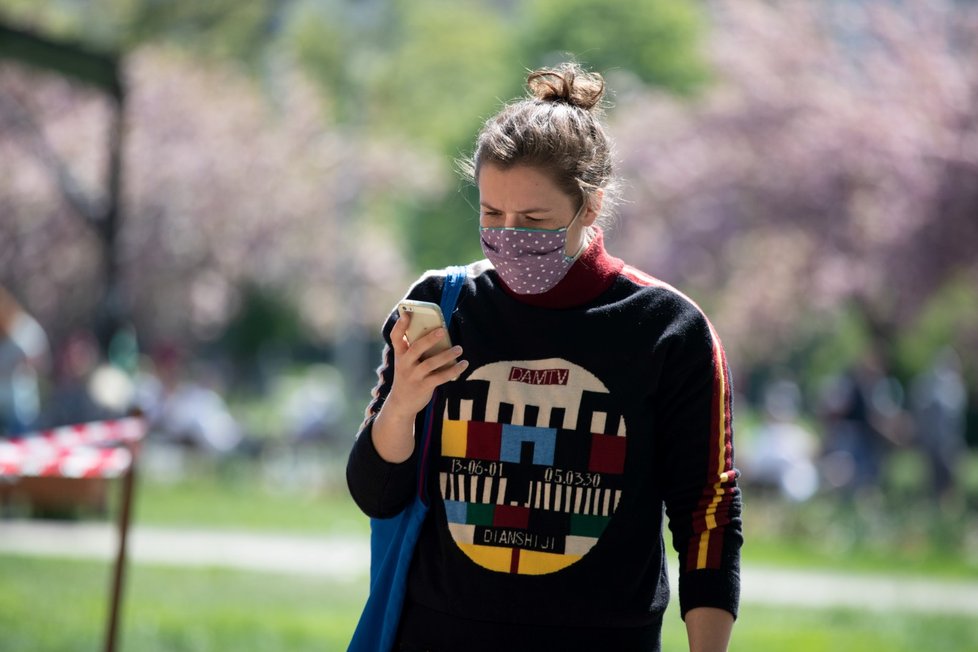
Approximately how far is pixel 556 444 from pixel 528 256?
332 mm

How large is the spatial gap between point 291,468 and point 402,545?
1534 centimetres

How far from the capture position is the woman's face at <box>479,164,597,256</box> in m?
2.47

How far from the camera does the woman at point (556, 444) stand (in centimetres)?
243

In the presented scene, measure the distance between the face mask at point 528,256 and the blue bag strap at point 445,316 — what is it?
0.10 metres

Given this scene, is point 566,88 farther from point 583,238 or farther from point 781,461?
point 781,461

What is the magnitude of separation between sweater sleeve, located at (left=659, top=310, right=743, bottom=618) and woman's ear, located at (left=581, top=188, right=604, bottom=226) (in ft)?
0.81

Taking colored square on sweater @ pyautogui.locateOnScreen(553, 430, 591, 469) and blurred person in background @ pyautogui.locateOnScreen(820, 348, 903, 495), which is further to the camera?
blurred person in background @ pyautogui.locateOnScreen(820, 348, 903, 495)

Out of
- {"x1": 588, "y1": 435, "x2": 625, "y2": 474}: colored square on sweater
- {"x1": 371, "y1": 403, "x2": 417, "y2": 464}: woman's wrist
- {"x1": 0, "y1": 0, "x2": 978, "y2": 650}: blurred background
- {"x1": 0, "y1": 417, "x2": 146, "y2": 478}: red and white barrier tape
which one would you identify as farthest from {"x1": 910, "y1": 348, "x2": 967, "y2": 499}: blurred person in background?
{"x1": 371, "y1": 403, "x2": 417, "y2": 464}: woman's wrist

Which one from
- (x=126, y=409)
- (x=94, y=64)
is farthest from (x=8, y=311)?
(x=94, y=64)

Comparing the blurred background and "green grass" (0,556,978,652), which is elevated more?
the blurred background

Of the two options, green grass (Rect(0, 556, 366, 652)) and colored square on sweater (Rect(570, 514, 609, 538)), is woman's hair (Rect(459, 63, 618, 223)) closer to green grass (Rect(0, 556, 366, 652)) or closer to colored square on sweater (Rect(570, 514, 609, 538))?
colored square on sweater (Rect(570, 514, 609, 538))

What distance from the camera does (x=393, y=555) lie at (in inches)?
101

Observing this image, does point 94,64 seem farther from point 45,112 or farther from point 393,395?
point 45,112

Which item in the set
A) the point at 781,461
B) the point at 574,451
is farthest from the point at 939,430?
the point at 574,451
